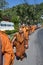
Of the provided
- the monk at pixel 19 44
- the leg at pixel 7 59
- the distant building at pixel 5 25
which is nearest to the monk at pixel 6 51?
the leg at pixel 7 59

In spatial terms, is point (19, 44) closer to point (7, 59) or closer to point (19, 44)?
point (19, 44)

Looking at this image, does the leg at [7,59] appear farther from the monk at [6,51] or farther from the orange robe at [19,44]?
the orange robe at [19,44]

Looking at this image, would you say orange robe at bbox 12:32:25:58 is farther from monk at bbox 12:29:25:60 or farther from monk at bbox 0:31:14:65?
monk at bbox 0:31:14:65

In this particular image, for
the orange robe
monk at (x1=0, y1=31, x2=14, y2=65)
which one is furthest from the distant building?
monk at (x1=0, y1=31, x2=14, y2=65)

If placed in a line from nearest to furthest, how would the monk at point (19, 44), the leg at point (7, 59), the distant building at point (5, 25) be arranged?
the leg at point (7, 59), the monk at point (19, 44), the distant building at point (5, 25)

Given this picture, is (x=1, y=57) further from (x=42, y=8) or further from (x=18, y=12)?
(x=42, y=8)

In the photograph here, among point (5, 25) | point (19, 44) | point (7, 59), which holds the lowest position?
point (5, 25)

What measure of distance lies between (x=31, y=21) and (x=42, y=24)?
35.2 metres

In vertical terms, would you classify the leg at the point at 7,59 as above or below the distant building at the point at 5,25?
above

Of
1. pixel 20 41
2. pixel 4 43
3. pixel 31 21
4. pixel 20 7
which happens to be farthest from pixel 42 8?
pixel 4 43

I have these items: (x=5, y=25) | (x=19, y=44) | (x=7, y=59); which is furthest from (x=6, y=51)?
(x=5, y=25)

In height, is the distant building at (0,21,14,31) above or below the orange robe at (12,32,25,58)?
below

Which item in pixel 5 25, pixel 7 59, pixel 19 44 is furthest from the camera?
pixel 5 25

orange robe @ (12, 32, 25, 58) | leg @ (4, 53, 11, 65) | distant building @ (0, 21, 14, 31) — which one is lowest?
distant building @ (0, 21, 14, 31)
